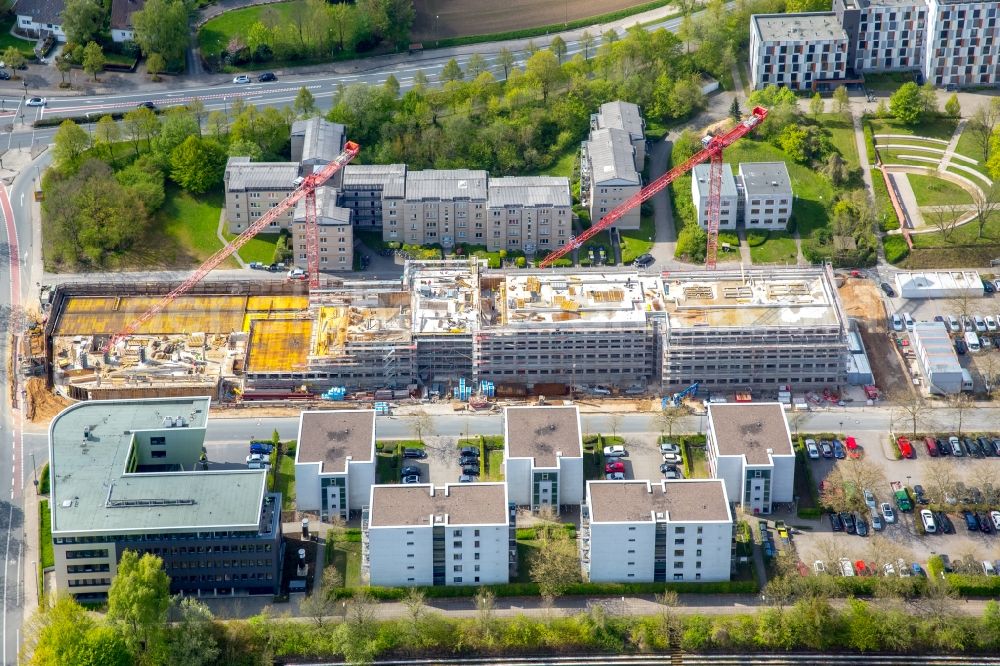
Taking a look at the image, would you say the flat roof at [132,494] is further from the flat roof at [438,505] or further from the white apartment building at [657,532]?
the white apartment building at [657,532]

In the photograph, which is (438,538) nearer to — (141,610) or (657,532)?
(657,532)

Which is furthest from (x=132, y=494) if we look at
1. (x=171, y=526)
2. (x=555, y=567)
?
(x=555, y=567)

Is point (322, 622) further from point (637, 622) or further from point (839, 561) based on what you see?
point (839, 561)

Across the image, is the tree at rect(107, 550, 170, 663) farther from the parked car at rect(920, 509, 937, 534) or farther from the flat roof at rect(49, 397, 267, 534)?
the parked car at rect(920, 509, 937, 534)

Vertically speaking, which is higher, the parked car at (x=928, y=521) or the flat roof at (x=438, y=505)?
the flat roof at (x=438, y=505)

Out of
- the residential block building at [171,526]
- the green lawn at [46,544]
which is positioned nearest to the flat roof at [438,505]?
the residential block building at [171,526]

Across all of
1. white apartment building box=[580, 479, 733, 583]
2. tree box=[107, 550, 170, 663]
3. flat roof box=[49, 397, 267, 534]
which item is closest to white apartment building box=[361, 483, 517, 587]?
white apartment building box=[580, 479, 733, 583]

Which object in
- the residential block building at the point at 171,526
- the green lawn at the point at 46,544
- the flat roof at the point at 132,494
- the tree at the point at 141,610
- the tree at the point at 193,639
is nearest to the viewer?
the tree at the point at 193,639
